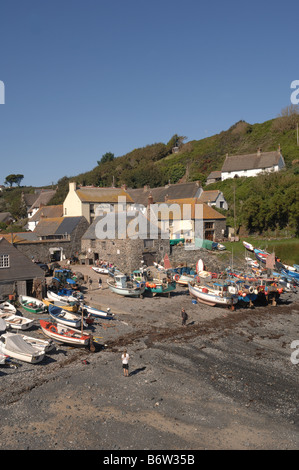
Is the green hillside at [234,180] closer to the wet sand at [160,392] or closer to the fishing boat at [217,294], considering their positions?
the fishing boat at [217,294]

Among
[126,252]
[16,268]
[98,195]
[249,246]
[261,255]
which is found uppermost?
[98,195]

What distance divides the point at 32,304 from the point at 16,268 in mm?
4003

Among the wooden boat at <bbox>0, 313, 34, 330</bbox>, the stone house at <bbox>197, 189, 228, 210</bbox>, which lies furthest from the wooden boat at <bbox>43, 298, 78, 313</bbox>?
the stone house at <bbox>197, 189, 228, 210</bbox>

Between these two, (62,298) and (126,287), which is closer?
(62,298)

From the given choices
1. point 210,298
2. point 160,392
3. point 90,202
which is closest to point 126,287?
point 210,298

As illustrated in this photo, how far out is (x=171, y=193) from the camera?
6644 centimetres

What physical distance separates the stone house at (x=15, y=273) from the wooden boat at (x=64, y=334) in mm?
7974

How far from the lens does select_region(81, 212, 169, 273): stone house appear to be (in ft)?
138

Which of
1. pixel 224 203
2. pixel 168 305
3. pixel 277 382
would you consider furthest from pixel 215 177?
pixel 277 382

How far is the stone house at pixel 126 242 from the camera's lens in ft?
138

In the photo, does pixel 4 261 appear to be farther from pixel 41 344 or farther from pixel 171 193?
pixel 171 193

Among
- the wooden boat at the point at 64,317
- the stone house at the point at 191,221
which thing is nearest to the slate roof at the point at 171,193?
the stone house at the point at 191,221

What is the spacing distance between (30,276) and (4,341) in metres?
10.1

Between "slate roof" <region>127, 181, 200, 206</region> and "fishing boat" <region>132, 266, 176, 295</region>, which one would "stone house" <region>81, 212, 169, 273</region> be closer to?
"fishing boat" <region>132, 266, 176, 295</region>
